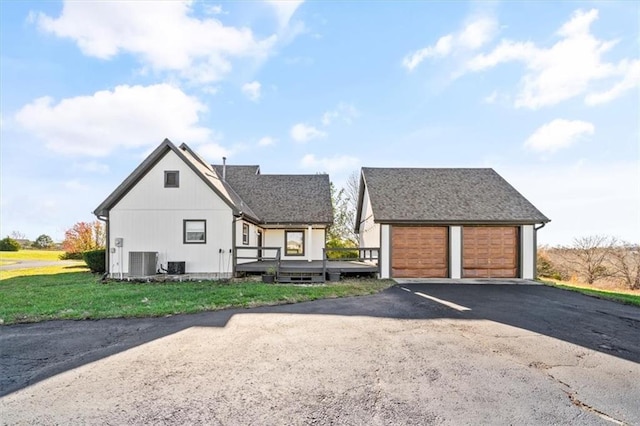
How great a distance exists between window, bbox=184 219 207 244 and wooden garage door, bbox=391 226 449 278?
8.28m

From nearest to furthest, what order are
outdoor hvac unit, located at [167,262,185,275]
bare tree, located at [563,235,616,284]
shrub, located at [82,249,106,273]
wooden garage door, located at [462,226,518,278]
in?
outdoor hvac unit, located at [167,262,185,275] → wooden garage door, located at [462,226,518,278] → shrub, located at [82,249,106,273] → bare tree, located at [563,235,616,284]

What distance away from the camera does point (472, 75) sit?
13430 mm

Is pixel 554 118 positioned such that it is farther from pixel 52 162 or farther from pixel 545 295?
pixel 52 162

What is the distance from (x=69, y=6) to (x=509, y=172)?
20.5m

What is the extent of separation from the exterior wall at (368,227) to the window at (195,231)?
7765 mm

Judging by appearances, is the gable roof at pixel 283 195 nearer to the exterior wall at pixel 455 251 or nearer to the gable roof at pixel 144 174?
the gable roof at pixel 144 174

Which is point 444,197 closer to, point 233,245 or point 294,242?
point 294,242

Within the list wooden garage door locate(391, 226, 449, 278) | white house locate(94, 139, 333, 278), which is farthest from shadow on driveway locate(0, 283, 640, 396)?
white house locate(94, 139, 333, 278)

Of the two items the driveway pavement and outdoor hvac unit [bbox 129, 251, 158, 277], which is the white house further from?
the driveway pavement

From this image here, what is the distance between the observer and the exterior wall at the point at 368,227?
1588 cm

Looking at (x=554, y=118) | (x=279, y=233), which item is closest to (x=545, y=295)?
(x=554, y=118)

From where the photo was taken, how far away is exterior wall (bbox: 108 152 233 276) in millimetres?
13766

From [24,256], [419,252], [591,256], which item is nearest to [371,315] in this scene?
[419,252]

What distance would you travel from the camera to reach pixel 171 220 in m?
13.8
